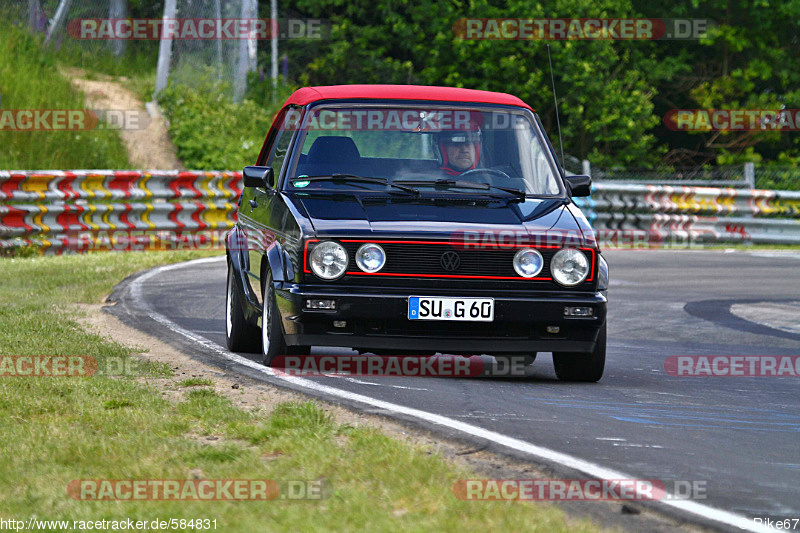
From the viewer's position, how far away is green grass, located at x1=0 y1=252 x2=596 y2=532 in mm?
4477

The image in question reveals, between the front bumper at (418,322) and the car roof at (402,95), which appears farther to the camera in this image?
the car roof at (402,95)

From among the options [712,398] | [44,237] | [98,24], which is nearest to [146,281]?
[44,237]

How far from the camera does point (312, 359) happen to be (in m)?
8.70

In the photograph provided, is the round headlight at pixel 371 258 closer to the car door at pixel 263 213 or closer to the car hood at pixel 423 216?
the car hood at pixel 423 216

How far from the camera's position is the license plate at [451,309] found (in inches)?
303

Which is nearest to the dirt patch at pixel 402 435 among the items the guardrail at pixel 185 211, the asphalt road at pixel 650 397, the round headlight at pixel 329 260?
the asphalt road at pixel 650 397

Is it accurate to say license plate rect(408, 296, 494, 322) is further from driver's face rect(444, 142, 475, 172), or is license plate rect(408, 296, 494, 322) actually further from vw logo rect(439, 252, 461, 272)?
driver's face rect(444, 142, 475, 172)

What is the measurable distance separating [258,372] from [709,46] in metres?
34.1

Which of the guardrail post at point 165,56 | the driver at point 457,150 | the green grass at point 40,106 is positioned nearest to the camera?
the driver at point 457,150

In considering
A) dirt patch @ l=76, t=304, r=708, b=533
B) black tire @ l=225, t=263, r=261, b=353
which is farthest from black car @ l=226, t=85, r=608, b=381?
dirt patch @ l=76, t=304, r=708, b=533

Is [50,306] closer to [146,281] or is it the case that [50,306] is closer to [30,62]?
[146,281]

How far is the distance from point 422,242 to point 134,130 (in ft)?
72.4

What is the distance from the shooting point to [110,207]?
21359 mm

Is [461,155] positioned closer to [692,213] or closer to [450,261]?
[450,261]
